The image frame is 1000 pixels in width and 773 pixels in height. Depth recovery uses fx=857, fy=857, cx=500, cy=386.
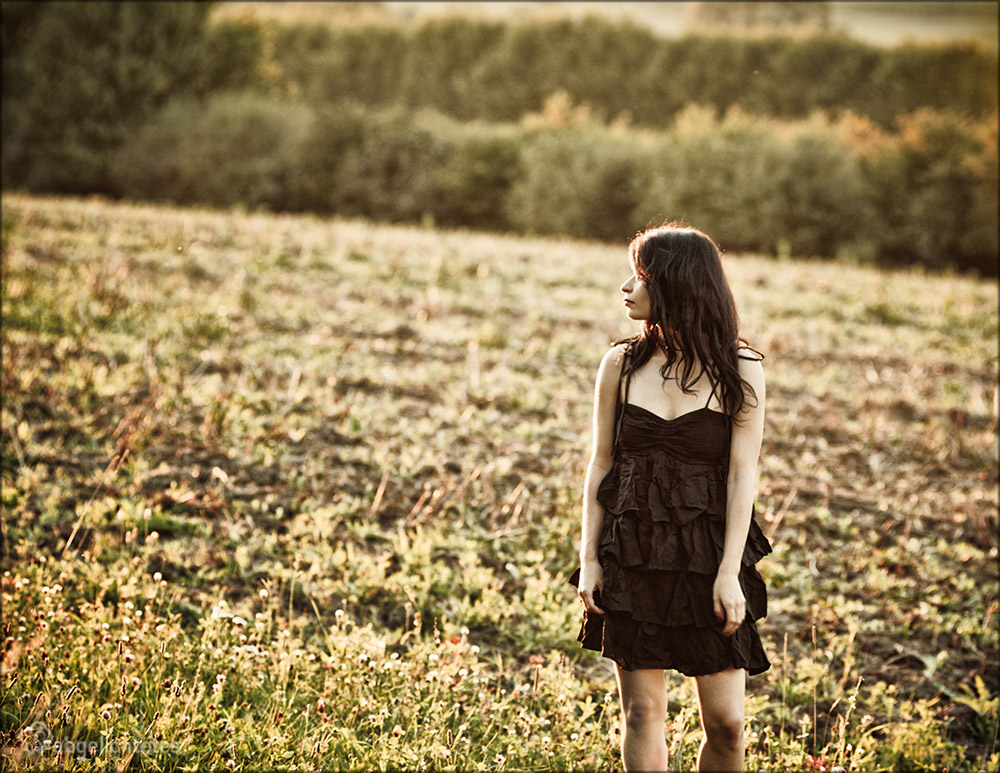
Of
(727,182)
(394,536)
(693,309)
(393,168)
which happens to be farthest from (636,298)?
(393,168)

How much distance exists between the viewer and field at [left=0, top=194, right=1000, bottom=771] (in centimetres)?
347

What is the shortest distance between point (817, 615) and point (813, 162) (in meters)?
19.0

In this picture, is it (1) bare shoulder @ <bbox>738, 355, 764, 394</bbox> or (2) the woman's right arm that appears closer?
(1) bare shoulder @ <bbox>738, 355, 764, 394</bbox>

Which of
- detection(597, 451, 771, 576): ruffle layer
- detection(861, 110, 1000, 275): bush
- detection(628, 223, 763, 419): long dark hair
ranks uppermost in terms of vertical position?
detection(861, 110, 1000, 275): bush

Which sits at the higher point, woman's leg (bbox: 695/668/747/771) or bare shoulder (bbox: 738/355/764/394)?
bare shoulder (bbox: 738/355/764/394)

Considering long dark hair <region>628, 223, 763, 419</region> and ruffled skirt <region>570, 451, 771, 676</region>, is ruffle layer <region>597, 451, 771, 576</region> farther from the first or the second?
long dark hair <region>628, 223, 763, 419</region>

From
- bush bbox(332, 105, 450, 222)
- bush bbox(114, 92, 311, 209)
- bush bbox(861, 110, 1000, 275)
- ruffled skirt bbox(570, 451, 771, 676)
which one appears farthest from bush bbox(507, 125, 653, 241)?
ruffled skirt bbox(570, 451, 771, 676)

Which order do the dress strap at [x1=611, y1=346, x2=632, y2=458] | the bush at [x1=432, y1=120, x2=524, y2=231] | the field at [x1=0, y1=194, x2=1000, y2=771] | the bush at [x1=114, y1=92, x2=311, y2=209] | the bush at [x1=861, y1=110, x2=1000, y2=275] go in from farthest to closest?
1. the bush at [x1=114, y1=92, x2=311, y2=209]
2. the bush at [x1=432, y1=120, x2=524, y2=231]
3. the bush at [x1=861, y1=110, x2=1000, y2=275]
4. the field at [x1=0, y1=194, x2=1000, y2=771]
5. the dress strap at [x1=611, y1=346, x2=632, y2=458]

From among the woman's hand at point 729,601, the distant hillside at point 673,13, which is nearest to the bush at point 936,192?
the distant hillside at point 673,13

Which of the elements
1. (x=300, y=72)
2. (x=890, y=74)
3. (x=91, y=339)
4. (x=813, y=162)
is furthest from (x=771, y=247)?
(x=300, y=72)

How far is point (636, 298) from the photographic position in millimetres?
2758

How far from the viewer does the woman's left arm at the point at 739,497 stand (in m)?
2.59

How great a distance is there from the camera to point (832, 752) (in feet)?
12.4

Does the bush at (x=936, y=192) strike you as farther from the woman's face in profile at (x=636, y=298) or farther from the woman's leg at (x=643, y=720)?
the woman's leg at (x=643, y=720)
